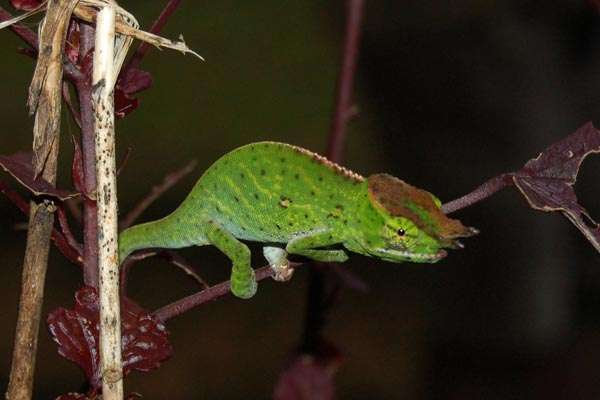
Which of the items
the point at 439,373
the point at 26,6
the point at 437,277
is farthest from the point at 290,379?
the point at 437,277

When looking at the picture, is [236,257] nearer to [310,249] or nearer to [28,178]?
[310,249]

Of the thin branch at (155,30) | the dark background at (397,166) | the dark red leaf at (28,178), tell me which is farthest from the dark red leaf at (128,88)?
the dark background at (397,166)

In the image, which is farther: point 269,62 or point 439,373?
point 269,62

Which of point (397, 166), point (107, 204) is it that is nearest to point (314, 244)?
point (107, 204)

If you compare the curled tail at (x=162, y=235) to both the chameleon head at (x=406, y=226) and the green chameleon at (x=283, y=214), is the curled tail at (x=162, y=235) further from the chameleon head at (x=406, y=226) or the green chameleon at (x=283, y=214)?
the chameleon head at (x=406, y=226)

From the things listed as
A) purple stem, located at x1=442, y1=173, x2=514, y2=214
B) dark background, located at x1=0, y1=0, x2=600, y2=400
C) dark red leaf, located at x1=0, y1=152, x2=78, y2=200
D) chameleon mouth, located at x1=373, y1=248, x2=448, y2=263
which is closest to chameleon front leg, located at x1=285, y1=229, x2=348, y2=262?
chameleon mouth, located at x1=373, y1=248, x2=448, y2=263

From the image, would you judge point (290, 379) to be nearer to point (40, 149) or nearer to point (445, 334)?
point (40, 149)
